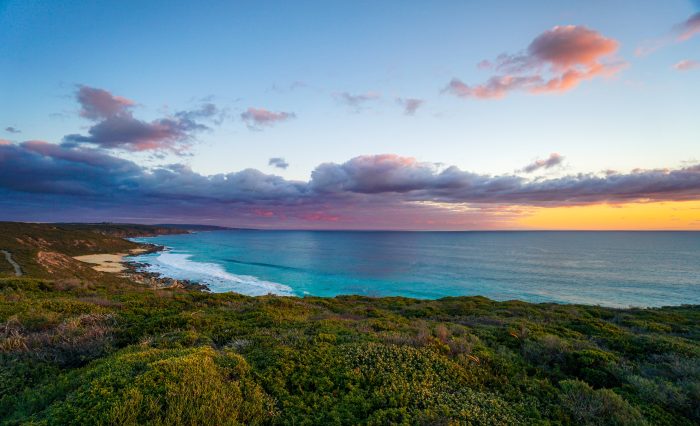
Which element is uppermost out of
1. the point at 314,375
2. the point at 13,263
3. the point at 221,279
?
the point at 314,375

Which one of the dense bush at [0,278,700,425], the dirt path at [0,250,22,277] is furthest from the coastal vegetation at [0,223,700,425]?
the dirt path at [0,250,22,277]

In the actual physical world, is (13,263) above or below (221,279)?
above

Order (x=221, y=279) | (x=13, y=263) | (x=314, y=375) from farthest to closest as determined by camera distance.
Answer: (x=221, y=279) < (x=13, y=263) < (x=314, y=375)

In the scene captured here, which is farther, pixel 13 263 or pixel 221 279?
pixel 221 279

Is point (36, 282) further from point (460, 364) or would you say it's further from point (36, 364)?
point (460, 364)

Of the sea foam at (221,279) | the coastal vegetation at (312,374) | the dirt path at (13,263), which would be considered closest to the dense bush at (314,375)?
the coastal vegetation at (312,374)

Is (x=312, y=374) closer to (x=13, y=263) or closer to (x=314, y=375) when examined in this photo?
(x=314, y=375)

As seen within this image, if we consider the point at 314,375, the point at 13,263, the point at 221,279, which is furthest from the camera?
the point at 221,279

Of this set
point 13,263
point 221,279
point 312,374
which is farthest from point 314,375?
point 13,263

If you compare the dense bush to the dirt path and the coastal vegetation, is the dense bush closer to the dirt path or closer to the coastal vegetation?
the coastal vegetation
